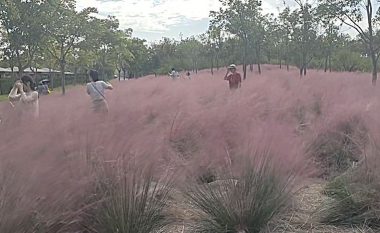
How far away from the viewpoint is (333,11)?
1722cm

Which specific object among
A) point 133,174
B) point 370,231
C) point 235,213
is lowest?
point 370,231

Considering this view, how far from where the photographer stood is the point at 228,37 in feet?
125

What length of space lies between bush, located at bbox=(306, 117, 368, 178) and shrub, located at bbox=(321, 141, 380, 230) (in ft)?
3.02

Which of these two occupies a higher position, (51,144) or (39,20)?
(39,20)

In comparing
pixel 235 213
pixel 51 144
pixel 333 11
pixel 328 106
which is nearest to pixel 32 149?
pixel 51 144

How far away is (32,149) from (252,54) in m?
34.9

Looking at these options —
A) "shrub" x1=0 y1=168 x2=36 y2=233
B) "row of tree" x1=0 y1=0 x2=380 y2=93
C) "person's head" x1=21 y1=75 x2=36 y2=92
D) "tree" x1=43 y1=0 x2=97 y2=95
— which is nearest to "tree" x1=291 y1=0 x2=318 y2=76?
"row of tree" x1=0 y1=0 x2=380 y2=93

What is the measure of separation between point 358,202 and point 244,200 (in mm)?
1102

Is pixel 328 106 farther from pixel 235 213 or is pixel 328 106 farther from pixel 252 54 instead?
pixel 252 54

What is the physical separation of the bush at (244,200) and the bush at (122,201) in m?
0.47

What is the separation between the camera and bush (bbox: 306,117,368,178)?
17.8 ft

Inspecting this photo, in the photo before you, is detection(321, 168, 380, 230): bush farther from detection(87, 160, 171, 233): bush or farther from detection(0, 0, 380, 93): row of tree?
detection(0, 0, 380, 93): row of tree

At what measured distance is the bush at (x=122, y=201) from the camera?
345 cm

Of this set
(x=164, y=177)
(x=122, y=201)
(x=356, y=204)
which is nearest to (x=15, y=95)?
(x=164, y=177)
